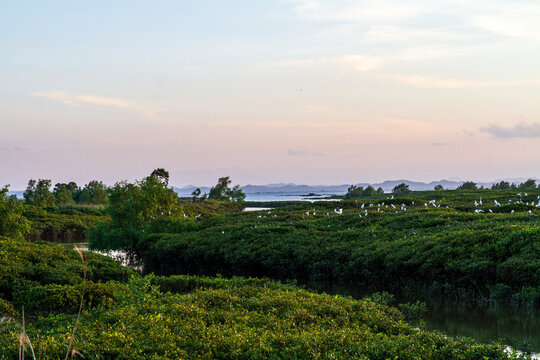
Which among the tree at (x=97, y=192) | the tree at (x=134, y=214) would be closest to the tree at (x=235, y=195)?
the tree at (x=97, y=192)

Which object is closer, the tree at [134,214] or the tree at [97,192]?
the tree at [134,214]

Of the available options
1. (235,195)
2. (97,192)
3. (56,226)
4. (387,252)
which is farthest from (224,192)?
(387,252)

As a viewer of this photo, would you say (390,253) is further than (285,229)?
No

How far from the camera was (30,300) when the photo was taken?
1692cm

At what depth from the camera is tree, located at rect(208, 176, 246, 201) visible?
405 feet

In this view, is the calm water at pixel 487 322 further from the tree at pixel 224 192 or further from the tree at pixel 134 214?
the tree at pixel 224 192

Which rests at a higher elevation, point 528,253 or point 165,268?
point 528,253

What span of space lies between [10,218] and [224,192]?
88.4 metres

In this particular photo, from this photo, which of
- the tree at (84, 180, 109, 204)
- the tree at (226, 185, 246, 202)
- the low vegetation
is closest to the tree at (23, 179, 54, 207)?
the tree at (84, 180, 109, 204)

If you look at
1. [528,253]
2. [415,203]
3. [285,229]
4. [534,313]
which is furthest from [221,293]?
[415,203]

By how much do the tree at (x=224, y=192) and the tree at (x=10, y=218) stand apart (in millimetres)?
85131

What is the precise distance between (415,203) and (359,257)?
89.7 feet

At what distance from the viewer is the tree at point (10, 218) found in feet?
120

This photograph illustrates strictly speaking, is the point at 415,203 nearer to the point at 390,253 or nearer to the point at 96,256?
the point at 390,253
